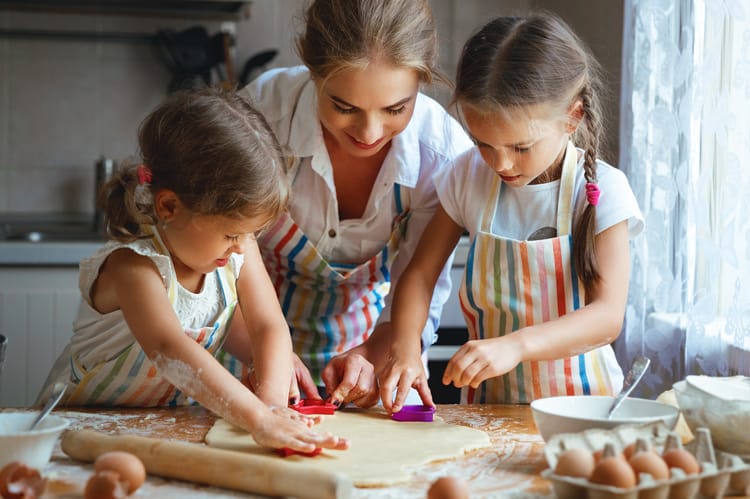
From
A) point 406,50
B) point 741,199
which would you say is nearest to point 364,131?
point 406,50

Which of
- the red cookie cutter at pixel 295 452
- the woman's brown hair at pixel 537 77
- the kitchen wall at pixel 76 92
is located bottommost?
the red cookie cutter at pixel 295 452

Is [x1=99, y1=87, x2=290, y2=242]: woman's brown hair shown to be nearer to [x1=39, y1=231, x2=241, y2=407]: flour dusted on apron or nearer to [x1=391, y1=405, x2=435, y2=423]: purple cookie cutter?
[x1=39, y1=231, x2=241, y2=407]: flour dusted on apron

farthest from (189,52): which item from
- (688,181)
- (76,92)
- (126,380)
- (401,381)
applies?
(401,381)

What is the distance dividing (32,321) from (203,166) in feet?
4.66

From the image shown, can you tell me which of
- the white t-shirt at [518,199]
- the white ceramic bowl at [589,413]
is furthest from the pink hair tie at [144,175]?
the white ceramic bowl at [589,413]

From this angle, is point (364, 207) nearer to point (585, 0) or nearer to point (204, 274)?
point (204, 274)

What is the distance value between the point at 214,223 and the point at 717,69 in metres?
1.06

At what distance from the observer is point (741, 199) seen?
1.63m

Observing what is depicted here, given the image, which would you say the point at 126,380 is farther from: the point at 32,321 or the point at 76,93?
the point at 76,93

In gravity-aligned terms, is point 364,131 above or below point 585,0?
below

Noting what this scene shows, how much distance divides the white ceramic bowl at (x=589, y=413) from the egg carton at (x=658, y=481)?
1.1 inches

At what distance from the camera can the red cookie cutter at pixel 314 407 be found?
1.21 meters

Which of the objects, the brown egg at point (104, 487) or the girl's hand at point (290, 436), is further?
the girl's hand at point (290, 436)

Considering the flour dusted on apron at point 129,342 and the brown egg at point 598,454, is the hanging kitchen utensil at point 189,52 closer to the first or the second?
the flour dusted on apron at point 129,342
